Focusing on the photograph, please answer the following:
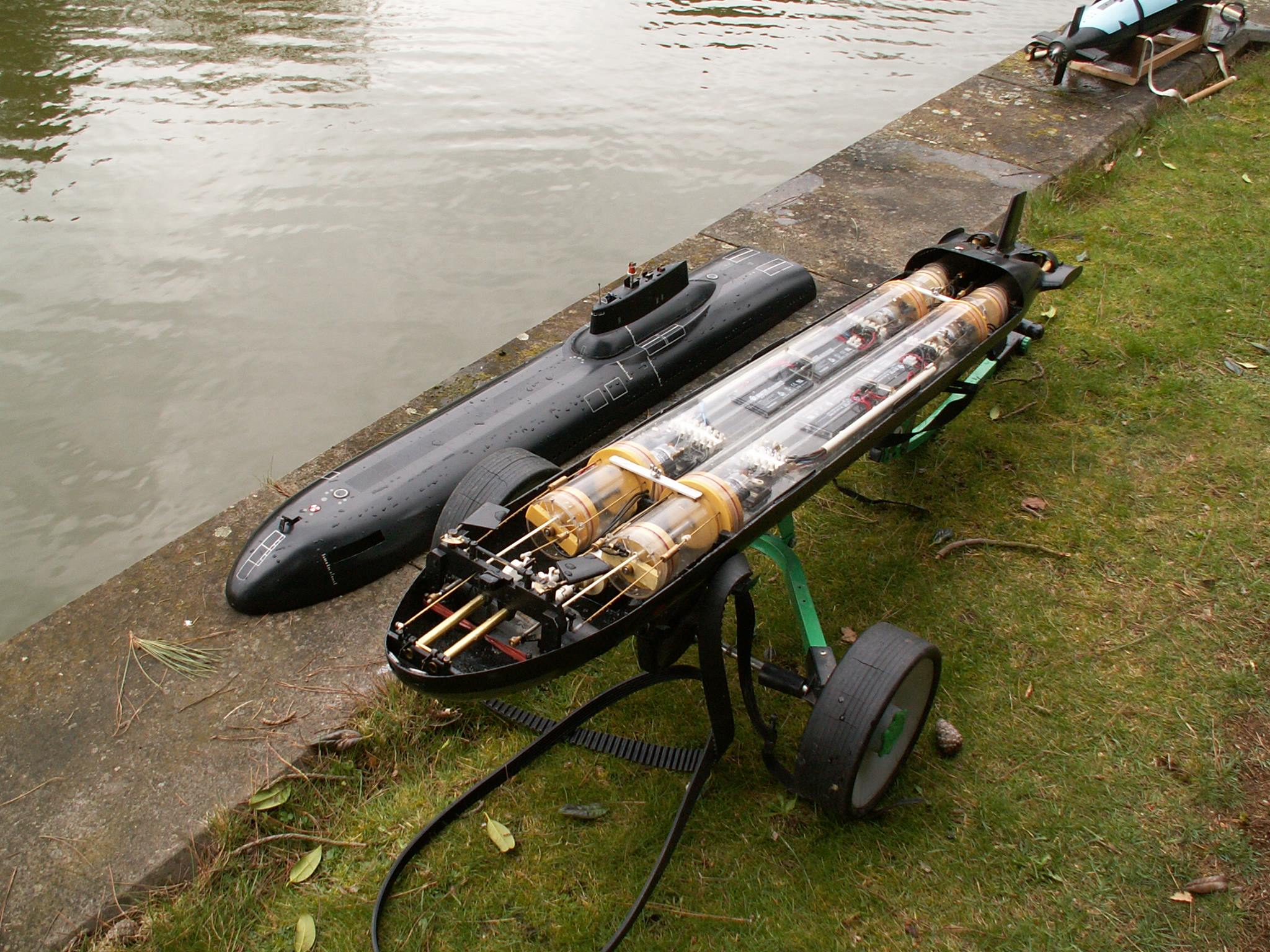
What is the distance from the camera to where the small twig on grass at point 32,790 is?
3.79 metres

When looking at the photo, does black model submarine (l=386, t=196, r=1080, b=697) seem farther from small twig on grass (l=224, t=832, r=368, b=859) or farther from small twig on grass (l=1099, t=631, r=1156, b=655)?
small twig on grass (l=1099, t=631, r=1156, b=655)

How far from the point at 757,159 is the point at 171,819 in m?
8.48

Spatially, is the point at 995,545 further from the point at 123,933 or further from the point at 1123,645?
the point at 123,933

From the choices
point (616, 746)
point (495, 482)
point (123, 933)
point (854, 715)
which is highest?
point (495, 482)

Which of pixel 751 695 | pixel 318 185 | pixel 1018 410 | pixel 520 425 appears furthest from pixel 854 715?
pixel 318 185

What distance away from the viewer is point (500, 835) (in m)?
3.64

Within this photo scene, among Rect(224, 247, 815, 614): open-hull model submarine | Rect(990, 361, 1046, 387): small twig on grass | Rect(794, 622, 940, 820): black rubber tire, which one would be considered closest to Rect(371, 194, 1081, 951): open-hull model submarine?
Rect(794, 622, 940, 820): black rubber tire

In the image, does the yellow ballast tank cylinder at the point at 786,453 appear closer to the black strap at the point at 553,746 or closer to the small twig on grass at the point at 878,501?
the black strap at the point at 553,746

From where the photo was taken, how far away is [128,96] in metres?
10.7

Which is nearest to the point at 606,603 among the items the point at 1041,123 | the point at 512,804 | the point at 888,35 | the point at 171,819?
the point at 512,804

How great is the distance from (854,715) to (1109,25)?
8.25 meters

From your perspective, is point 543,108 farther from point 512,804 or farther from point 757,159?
point 512,804

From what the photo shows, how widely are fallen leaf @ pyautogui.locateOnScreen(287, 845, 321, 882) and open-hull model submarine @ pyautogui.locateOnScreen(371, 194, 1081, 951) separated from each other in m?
0.37

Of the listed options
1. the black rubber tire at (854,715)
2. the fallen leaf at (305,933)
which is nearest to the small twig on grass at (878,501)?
the black rubber tire at (854,715)
